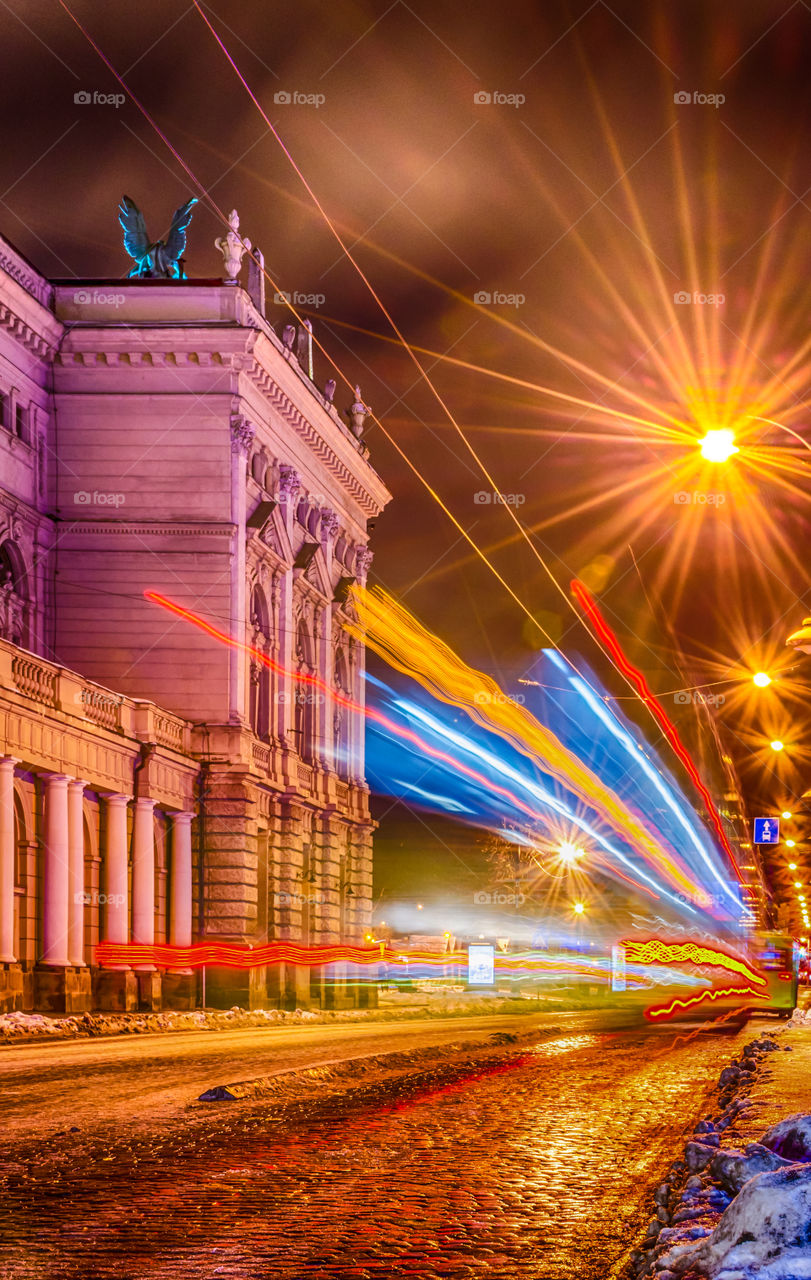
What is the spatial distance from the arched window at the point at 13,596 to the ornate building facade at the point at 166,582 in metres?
0.08

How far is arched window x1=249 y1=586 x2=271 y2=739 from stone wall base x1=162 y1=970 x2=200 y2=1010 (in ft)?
30.1

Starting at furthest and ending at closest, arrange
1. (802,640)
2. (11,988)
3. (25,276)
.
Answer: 1. (25,276)
2. (11,988)
3. (802,640)

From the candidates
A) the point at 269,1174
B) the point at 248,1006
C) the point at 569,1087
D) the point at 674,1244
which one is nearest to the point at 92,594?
the point at 248,1006

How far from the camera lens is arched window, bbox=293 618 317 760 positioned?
56.7 m

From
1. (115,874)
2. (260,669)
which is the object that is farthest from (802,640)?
(260,669)

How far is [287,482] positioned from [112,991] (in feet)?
67.3

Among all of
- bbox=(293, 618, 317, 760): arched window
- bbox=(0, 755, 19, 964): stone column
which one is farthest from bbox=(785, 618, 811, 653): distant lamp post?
bbox=(293, 618, 317, 760): arched window

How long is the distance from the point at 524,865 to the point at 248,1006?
142ft

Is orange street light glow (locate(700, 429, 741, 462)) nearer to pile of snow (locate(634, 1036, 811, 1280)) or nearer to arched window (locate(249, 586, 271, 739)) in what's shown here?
pile of snow (locate(634, 1036, 811, 1280))

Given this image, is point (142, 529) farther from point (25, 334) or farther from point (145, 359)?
point (25, 334)

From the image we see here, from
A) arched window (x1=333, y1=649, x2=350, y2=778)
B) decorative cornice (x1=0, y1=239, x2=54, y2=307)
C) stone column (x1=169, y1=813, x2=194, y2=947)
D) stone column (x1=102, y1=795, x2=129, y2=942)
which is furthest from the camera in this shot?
arched window (x1=333, y1=649, x2=350, y2=778)

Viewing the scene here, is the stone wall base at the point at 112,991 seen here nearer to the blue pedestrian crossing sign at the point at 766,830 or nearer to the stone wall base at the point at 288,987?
the stone wall base at the point at 288,987

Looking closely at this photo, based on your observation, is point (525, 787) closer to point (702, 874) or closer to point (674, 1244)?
point (702, 874)

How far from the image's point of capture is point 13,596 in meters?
44.6
